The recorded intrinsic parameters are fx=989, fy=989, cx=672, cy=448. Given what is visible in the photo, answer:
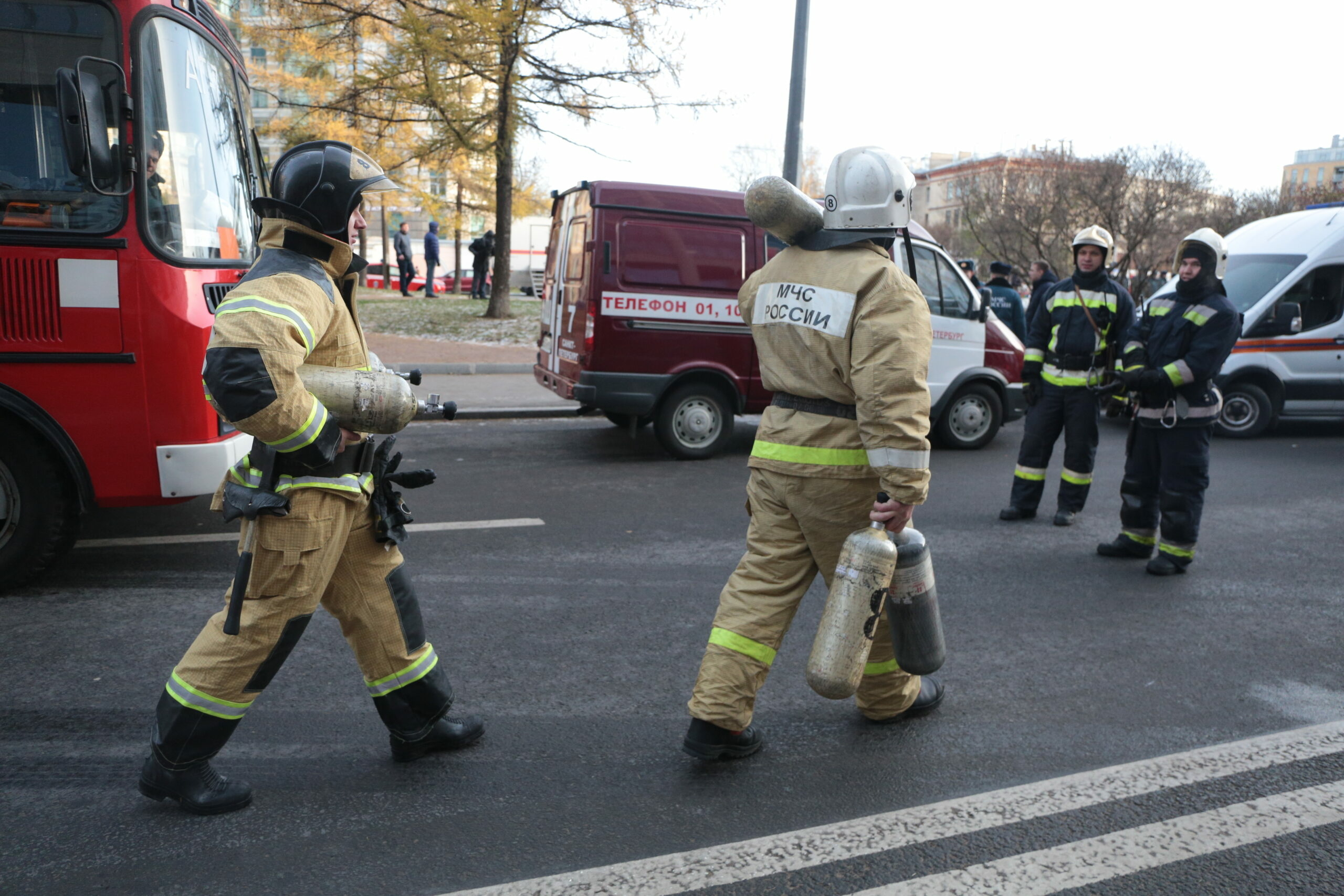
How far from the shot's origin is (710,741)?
10.3 feet

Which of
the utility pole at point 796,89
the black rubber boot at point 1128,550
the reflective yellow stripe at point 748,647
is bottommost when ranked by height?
the black rubber boot at point 1128,550

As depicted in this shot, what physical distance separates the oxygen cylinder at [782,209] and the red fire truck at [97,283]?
2953 mm

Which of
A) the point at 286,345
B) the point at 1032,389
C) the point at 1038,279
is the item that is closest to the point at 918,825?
the point at 286,345

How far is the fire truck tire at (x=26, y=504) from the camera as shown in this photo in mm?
4621

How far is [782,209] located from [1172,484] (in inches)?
142

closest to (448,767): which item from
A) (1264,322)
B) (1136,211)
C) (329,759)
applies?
(329,759)

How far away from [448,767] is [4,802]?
1260mm

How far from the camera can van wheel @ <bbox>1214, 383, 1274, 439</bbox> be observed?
10.8 meters

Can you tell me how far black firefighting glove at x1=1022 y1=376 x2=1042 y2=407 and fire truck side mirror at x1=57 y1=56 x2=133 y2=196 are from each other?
5.49m

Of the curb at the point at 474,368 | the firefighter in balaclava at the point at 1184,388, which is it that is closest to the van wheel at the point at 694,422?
the firefighter in balaclava at the point at 1184,388

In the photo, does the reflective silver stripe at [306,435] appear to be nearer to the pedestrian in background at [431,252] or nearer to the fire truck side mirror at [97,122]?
the fire truck side mirror at [97,122]

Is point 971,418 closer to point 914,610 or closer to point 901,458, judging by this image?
point 914,610

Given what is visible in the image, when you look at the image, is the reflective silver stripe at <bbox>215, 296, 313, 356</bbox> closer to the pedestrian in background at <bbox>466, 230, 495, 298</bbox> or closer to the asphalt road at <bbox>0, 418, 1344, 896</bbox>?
the asphalt road at <bbox>0, 418, 1344, 896</bbox>

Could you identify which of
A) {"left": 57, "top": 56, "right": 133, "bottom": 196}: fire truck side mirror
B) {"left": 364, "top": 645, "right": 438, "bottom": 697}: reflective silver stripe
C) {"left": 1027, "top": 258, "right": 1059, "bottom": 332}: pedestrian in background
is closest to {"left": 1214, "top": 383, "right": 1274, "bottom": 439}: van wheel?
{"left": 1027, "top": 258, "right": 1059, "bottom": 332}: pedestrian in background
